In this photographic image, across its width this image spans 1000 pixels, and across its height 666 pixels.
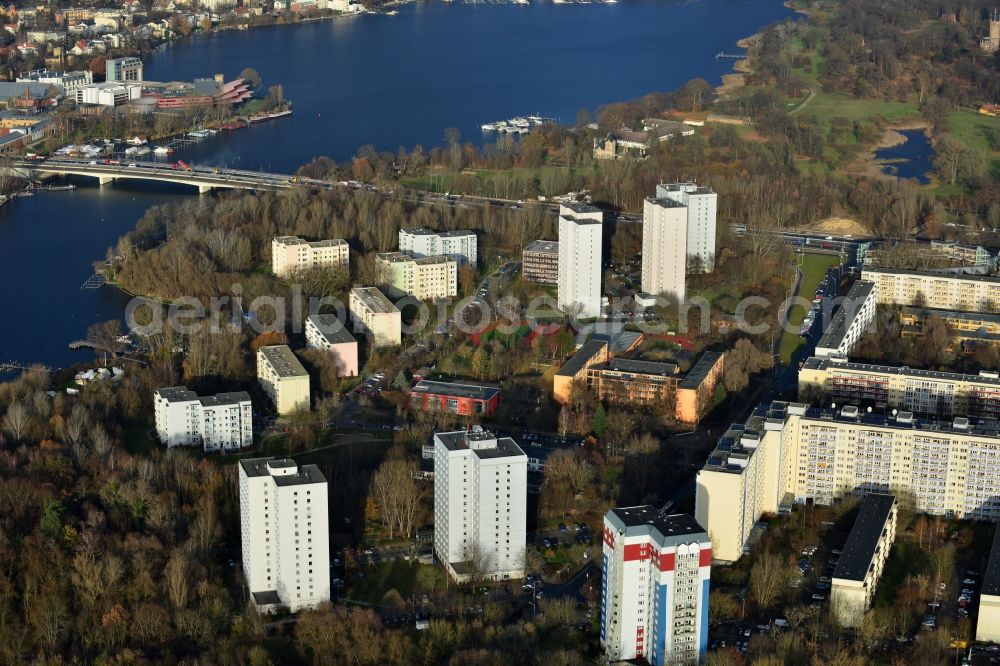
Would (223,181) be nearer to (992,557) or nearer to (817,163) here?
(817,163)

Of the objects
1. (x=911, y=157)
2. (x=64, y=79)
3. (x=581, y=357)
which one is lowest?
(x=581, y=357)

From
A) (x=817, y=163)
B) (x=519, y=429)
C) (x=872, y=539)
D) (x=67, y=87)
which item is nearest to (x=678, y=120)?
(x=817, y=163)

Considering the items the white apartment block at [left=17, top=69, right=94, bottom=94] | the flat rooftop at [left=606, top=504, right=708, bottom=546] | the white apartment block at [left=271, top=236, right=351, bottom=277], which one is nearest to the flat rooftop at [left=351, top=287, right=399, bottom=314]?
the white apartment block at [left=271, top=236, right=351, bottom=277]

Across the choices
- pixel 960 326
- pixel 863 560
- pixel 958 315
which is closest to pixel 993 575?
pixel 863 560

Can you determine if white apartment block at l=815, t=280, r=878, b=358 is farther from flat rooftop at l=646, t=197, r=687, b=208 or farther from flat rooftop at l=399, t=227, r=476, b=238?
flat rooftop at l=399, t=227, r=476, b=238

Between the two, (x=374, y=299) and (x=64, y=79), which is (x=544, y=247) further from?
(x=64, y=79)

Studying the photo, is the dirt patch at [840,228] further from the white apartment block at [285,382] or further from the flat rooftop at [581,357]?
the white apartment block at [285,382]
